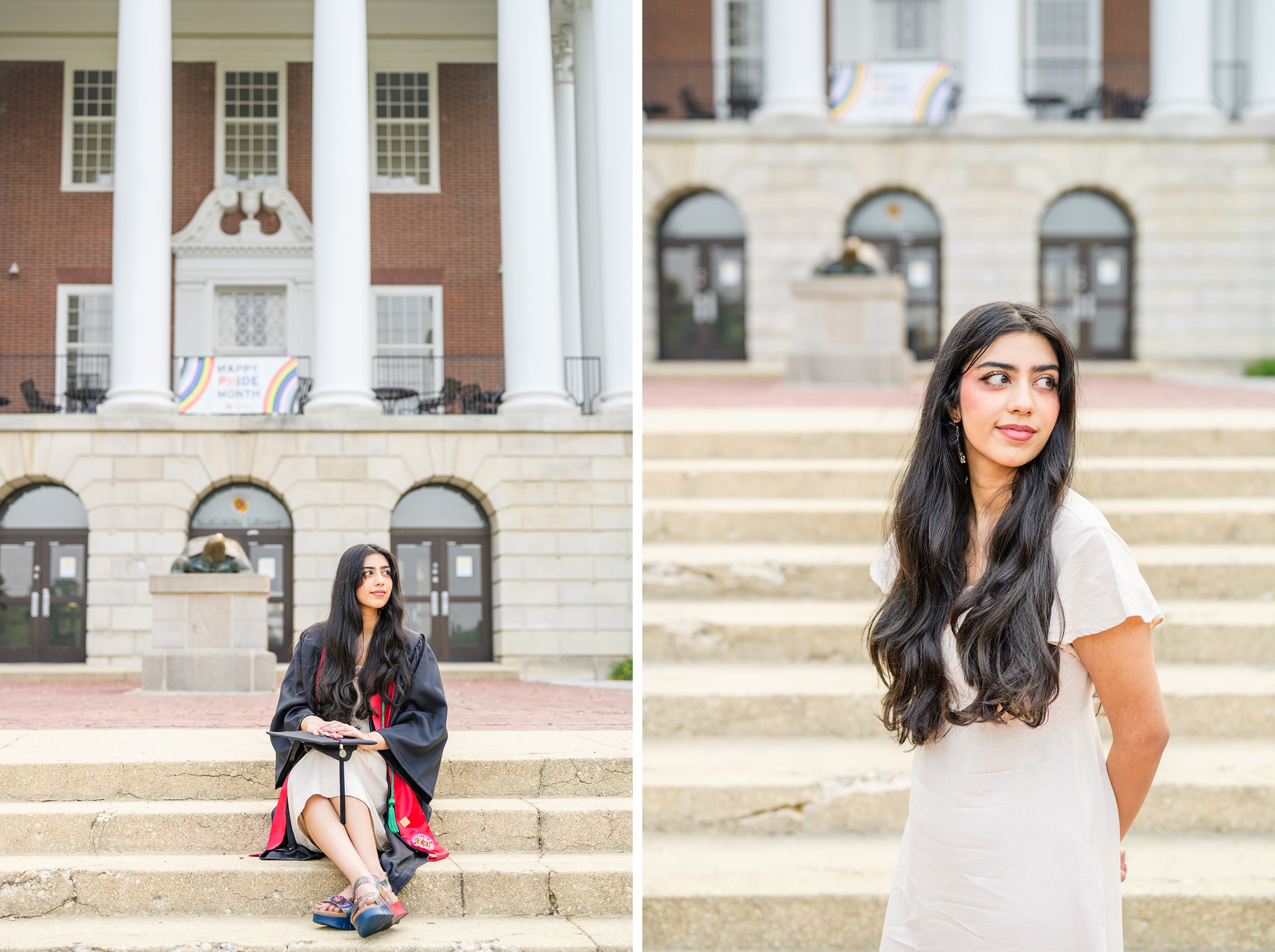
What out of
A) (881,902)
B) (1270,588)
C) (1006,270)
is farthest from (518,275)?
(881,902)

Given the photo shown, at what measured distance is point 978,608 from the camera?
2.49m

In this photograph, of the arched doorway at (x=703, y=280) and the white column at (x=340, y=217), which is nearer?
the white column at (x=340, y=217)

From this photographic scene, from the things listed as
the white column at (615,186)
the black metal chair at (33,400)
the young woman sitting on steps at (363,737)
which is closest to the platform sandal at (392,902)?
the young woman sitting on steps at (363,737)

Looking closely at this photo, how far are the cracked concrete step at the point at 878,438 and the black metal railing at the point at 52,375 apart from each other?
18562 mm

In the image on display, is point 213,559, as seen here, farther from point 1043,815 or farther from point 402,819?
point 1043,815

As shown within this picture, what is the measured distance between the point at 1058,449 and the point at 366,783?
345cm

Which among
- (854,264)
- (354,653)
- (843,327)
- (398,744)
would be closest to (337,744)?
(398,744)

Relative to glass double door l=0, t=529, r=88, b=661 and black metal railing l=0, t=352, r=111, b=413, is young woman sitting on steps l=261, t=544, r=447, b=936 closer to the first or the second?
glass double door l=0, t=529, r=88, b=661

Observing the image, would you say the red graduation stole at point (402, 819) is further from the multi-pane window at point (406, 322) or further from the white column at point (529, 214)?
the multi-pane window at point (406, 322)

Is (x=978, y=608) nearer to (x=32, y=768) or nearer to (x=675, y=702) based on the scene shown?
(x=675, y=702)

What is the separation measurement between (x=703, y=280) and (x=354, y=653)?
19.6 metres

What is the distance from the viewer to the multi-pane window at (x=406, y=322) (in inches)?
966

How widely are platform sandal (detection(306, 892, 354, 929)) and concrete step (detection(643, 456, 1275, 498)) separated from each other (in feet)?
10.0

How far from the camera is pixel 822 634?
550 cm
